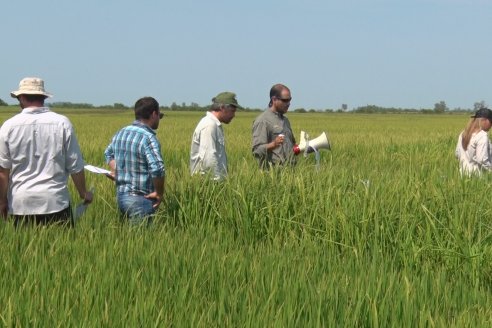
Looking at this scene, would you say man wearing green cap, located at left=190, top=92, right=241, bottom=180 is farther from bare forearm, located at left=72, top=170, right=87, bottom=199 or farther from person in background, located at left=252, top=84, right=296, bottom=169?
bare forearm, located at left=72, top=170, right=87, bottom=199

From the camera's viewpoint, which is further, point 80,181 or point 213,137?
point 213,137

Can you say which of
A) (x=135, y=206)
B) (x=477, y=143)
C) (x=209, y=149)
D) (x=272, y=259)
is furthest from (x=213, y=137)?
(x=477, y=143)

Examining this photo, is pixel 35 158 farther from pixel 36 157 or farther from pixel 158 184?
pixel 158 184

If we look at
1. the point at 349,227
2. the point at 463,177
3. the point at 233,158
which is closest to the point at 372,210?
the point at 349,227

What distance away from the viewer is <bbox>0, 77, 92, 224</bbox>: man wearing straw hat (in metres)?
4.04

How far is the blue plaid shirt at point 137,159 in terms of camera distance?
448 cm

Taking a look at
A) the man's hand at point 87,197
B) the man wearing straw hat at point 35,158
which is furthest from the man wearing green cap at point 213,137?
the man wearing straw hat at point 35,158

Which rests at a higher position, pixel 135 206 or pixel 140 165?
pixel 140 165

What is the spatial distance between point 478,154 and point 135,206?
3625 mm

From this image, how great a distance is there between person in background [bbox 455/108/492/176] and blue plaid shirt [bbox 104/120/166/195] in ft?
10.6

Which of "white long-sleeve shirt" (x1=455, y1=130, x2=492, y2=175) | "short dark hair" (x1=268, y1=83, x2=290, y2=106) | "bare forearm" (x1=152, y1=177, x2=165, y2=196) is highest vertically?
"short dark hair" (x1=268, y1=83, x2=290, y2=106)

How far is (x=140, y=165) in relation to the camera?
4.57 m

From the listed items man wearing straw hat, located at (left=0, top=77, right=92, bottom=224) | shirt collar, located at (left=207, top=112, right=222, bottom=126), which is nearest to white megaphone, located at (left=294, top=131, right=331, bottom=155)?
shirt collar, located at (left=207, top=112, right=222, bottom=126)

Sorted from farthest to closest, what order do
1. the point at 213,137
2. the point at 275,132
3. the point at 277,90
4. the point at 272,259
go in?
the point at 275,132, the point at 277,90, the point at 213,137, the point at 272,259
